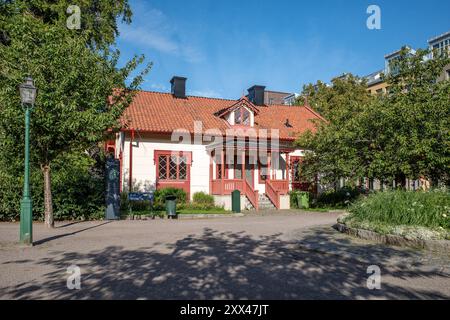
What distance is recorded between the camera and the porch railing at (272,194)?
68.7ft

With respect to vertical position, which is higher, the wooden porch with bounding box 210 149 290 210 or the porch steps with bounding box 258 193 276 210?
the wooden porch with bounding box 210 149 290 210

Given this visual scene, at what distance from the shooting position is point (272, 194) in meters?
21.6

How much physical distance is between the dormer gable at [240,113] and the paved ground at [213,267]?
45.0ft

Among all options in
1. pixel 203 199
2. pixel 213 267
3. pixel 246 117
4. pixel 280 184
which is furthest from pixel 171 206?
pixel 246 117

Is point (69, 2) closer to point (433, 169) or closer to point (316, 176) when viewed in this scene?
point (316, 176)

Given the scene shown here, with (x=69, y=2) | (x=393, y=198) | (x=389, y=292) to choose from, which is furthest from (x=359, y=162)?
(x=69, y=2)

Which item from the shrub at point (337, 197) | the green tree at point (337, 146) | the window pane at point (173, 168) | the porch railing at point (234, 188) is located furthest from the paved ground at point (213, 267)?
the shrub at point (337, 197)

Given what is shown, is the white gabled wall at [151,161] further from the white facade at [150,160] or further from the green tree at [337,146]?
the green tree at [337,146]

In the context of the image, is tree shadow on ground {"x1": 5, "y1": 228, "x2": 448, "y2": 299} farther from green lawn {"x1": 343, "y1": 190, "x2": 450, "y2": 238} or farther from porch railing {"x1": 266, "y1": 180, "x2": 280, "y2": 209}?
porch railing {"x1": 266, "y1": 180, "x2": 280, "y2": 209}

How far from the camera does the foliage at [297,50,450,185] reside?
13.9m

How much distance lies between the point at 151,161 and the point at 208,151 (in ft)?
11.0

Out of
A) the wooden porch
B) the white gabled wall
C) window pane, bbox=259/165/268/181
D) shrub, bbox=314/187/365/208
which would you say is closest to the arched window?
the wooden porch

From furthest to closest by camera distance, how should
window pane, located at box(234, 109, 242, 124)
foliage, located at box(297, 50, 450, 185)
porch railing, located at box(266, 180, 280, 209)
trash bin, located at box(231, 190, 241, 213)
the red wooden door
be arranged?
the red wooden door < window pane, located at box(234, 109, 242, 124) < porch railing, located at box(266, 180, 280, 209) < trash bin, located at box(231, 190, 241, 213) < foliage, located at box(297, 50, 450, 185)

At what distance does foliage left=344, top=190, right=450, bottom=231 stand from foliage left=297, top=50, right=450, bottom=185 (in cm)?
414
